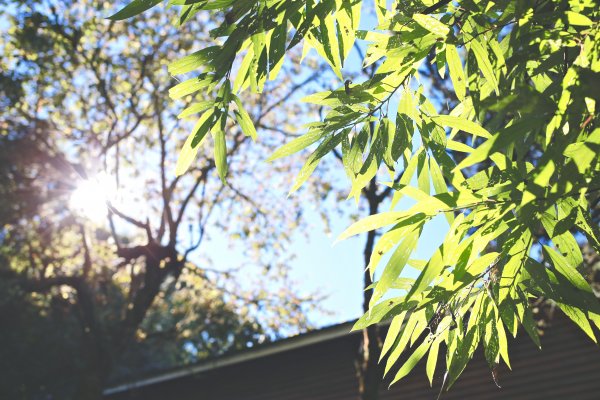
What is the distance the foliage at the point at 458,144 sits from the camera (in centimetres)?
192

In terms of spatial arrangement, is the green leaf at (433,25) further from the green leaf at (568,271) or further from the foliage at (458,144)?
the green leaf at (568,271)

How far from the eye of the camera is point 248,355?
1218 centimetres

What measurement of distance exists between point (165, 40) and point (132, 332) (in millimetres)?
7885

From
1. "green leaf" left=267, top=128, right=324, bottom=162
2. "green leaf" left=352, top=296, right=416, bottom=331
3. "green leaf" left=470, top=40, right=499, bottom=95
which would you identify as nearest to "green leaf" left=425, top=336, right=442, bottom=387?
"green leaf" left=352, top=296, right=416, bottom=331

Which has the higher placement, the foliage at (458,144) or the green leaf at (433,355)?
the foliage at (458,144)

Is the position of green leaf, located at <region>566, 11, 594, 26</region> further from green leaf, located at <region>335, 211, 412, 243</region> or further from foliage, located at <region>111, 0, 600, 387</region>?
green leaf, located at <region>335, 211, 412, 243</region>

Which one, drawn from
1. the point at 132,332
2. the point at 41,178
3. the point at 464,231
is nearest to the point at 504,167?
the point at 464,231

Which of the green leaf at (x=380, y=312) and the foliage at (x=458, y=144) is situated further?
the green leaf at (x=380, y=312)

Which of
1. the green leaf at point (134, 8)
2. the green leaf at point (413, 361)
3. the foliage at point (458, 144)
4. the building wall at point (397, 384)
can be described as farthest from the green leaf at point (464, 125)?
the building wall at point (397, 384)

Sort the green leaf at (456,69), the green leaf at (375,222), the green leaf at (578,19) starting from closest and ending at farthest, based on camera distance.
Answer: the green leaf at (578,19), the green leaf at (375,222), the green leaf at (456,69)

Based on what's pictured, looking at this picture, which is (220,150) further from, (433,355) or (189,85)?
(433,355)

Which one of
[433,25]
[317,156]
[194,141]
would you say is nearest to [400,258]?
[317,156]

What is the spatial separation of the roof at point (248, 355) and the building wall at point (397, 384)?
0.52m

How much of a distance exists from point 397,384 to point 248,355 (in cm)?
334
